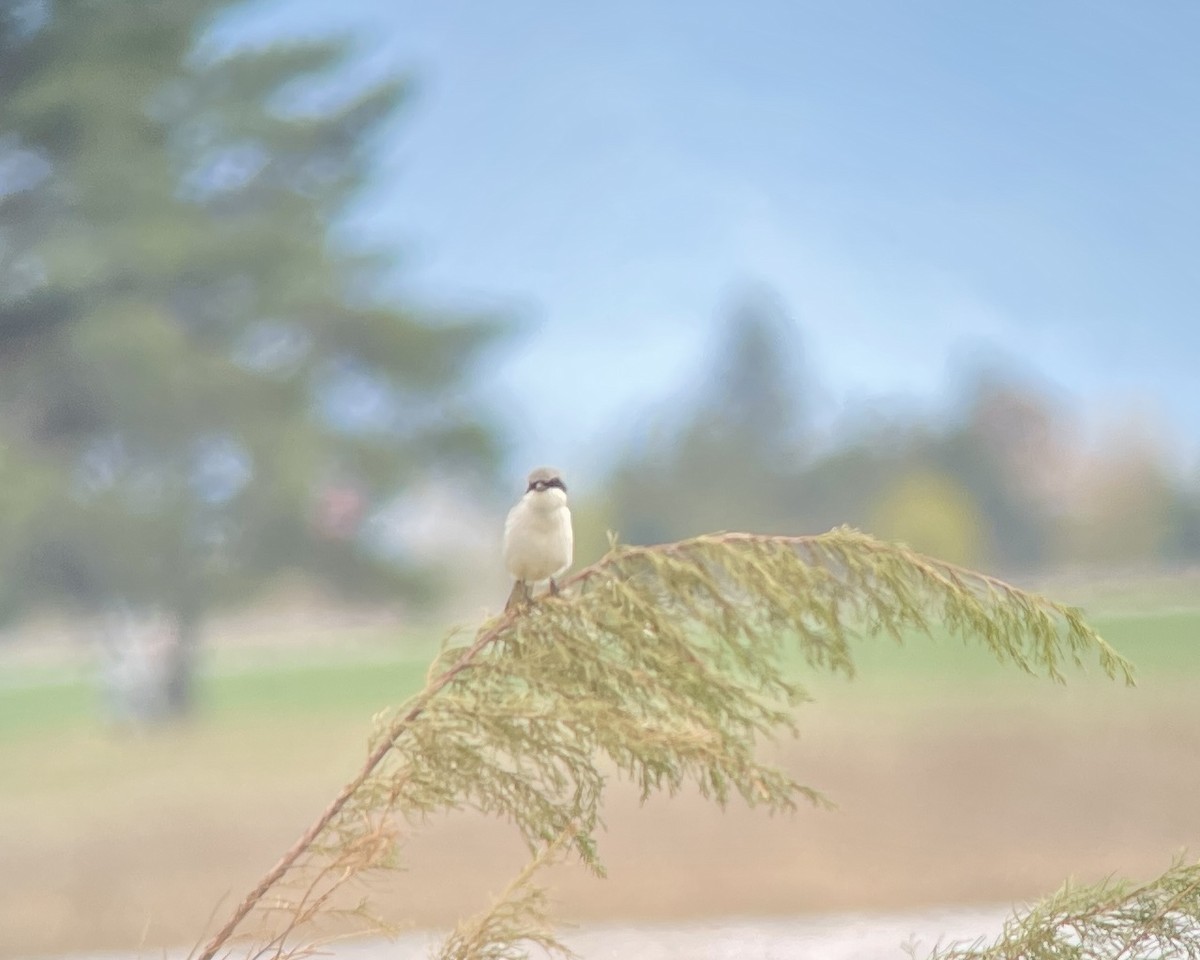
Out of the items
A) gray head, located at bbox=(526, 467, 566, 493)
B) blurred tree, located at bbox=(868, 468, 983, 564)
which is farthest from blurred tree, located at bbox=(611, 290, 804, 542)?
gray head, located at bbox=(526, 467, 566, 493)

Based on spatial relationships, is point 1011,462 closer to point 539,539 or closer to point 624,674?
point 539,539

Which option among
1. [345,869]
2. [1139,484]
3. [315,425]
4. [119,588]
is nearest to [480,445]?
[315,425]

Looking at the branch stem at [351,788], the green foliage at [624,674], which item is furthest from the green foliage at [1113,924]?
the branch stem at [351,788]

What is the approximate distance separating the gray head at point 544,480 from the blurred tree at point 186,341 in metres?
2.47

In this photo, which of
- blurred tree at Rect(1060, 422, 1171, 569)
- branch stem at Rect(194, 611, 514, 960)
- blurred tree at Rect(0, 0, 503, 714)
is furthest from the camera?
blurred tree at Rect(0, 0, 503, 714)

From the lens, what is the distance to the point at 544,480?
111 cm

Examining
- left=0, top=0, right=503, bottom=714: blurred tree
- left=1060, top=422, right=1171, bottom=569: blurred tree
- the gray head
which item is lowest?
the gray head

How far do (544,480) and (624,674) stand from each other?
1.19ft

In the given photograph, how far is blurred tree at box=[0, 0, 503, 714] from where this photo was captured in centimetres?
342

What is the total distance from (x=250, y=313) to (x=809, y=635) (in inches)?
119

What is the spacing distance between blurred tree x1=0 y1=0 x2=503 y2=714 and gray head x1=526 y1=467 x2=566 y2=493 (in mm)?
2466

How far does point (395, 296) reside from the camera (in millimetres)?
3604

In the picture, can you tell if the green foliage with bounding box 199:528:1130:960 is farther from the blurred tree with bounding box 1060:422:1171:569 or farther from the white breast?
the blurred tree with bounding box 1060:422:1171:569

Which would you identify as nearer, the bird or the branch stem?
the branch stem
